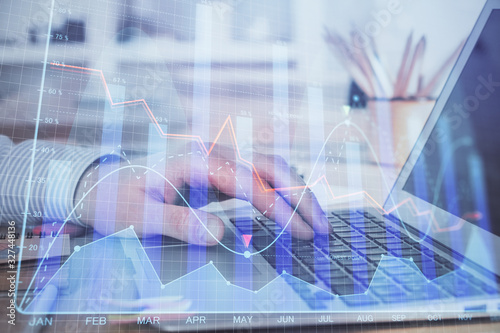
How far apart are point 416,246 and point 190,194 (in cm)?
95

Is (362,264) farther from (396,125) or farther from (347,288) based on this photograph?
(396,125)

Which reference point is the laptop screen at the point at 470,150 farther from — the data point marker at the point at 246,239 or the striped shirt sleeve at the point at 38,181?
the striped shirt sleeve at the point at 38,181

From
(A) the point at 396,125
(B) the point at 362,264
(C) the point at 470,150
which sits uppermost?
(A) the point at 396,125

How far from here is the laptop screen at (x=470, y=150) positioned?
184 cm

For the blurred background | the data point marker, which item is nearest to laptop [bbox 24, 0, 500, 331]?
the data point marker

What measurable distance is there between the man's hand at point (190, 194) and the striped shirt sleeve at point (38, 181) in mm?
44

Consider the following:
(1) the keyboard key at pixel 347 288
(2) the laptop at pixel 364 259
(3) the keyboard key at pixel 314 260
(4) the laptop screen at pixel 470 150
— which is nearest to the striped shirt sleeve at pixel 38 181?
(2) the laptop at pixel 364 259

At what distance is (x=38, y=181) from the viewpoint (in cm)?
129

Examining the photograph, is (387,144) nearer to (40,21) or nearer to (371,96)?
(371,96)

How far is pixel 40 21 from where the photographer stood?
140 centimetres

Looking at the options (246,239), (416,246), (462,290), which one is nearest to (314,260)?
(246,239)

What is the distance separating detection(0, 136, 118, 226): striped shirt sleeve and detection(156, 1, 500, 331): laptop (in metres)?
0.39

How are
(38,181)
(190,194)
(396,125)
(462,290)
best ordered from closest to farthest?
1. (38,181)
2. (190,194)
3. (462,290)
4. (396,125)

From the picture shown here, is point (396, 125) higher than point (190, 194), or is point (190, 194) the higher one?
point (396, 125)
